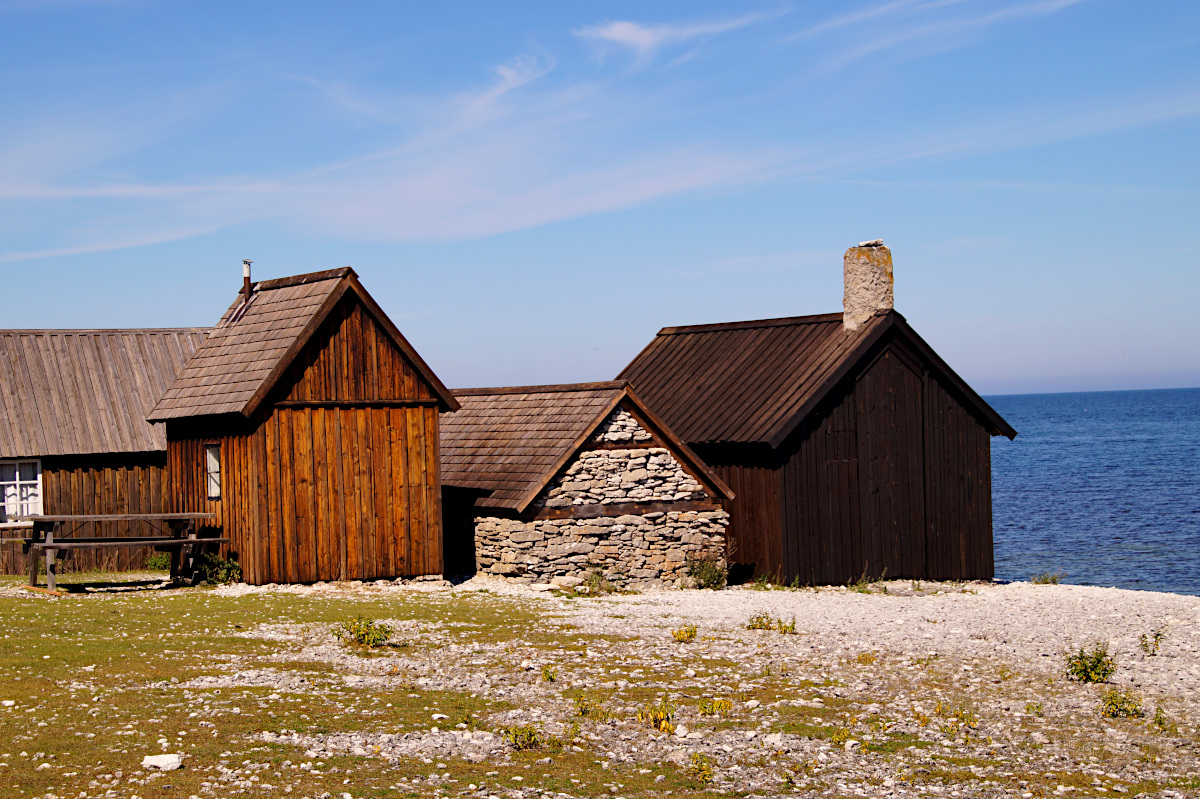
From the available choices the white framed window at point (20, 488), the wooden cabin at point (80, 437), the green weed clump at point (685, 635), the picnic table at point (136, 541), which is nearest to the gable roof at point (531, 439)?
the picnic table at point (136, 541)

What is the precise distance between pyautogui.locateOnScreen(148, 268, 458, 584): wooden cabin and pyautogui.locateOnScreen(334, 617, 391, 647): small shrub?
6732 mm

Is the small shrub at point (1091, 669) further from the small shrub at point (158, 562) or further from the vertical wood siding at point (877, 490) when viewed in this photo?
the small shrub at point (158, 562)

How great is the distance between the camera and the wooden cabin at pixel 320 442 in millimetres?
23219

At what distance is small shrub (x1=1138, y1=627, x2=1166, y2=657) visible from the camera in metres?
16.5

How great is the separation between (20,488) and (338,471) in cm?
962

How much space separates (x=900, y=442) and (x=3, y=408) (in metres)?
21.9

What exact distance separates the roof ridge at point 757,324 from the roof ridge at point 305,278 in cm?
1204

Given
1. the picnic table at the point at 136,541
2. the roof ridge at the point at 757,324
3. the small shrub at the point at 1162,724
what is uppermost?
the roof ridge at the point at 757,324

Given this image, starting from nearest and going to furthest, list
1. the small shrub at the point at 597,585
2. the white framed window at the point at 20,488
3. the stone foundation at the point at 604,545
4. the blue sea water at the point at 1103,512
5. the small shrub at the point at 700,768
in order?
the small shrub at the point at 700,768, the small shrub at the point at 597,585, the stone foundation at the point at 604,545, the white framed window at the point at 20,488, the blue sea water at the point at 1103,512


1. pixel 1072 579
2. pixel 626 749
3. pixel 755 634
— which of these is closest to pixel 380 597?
pixel 755 634

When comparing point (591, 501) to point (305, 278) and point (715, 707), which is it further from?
point (715, 707)

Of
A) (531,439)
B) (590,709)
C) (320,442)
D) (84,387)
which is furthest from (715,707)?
(84,387)

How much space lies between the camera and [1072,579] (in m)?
36.6

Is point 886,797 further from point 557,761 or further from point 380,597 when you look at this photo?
point 380,597
